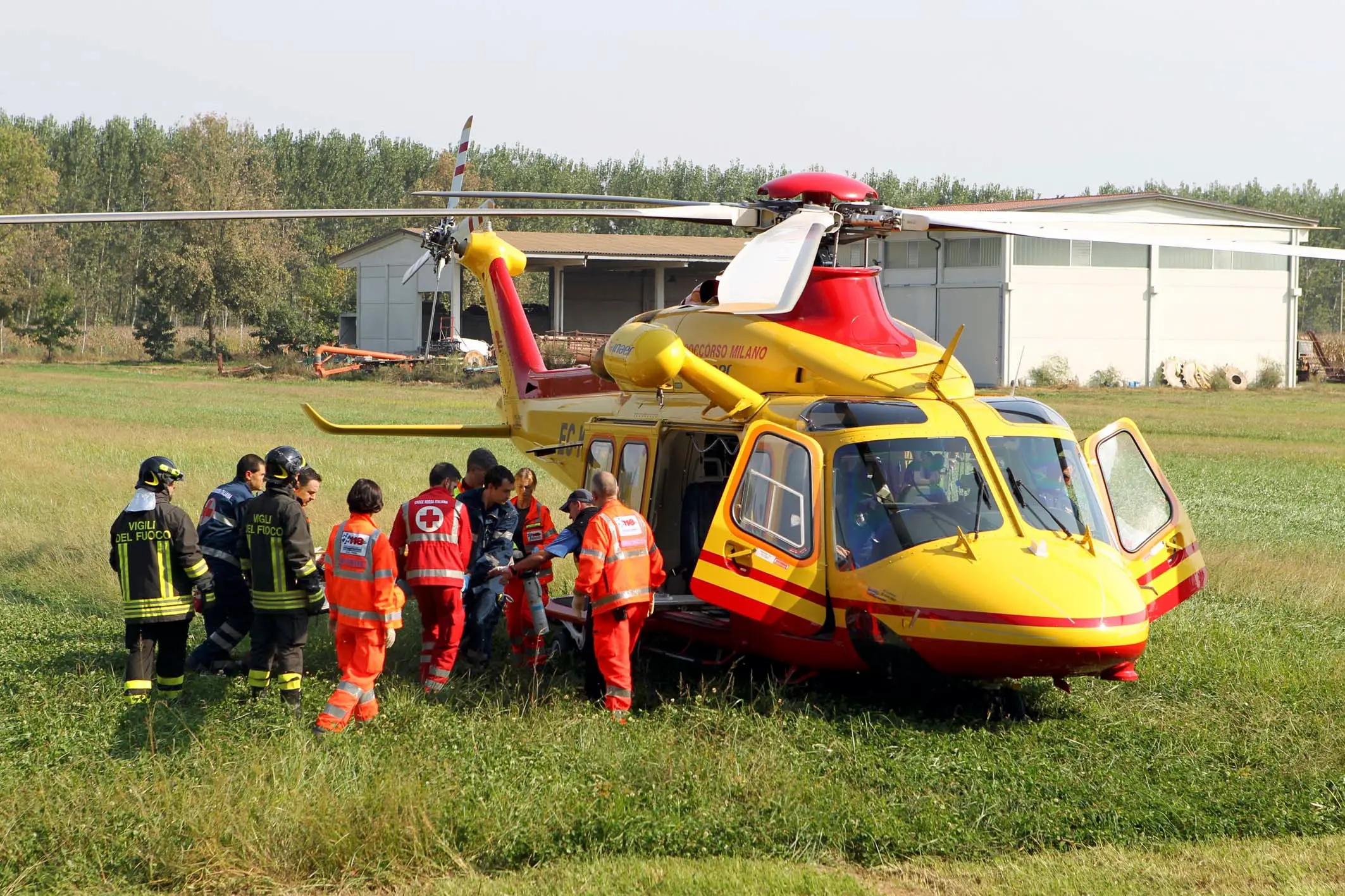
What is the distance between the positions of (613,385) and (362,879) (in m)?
5.99

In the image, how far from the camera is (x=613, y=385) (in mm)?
11133

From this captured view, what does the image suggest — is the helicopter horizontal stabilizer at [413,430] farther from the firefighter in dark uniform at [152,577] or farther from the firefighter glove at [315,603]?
the firefighter glove at [315,603]

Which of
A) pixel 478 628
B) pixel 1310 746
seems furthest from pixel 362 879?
pixel 1310 746

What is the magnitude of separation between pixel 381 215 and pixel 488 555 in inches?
109

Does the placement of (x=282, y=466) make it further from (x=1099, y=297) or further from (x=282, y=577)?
(x=1099, y=297)

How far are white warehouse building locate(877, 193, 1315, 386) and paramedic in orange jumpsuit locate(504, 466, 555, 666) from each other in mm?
38046

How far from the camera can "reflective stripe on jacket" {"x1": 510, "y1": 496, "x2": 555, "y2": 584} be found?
369 inches

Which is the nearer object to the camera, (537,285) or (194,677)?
(194,677)

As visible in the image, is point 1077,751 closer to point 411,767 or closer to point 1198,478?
point 411,767

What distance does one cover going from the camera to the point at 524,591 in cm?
922

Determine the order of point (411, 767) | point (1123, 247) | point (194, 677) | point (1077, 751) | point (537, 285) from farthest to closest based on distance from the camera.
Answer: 1. point (537, 285)
2. point (1123, 247)
3. point (194, 677)
4. point (1077, 751)
5. point (411, 767)

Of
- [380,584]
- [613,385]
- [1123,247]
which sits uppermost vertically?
[1123,247]

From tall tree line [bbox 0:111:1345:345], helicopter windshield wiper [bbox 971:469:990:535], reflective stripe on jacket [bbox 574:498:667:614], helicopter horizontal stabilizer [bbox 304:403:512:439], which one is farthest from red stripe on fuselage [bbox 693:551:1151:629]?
tall tree line [bbox 0:111:1345:345]

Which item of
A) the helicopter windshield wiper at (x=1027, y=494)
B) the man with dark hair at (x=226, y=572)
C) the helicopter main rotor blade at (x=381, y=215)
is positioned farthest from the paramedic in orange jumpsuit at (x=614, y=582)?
the man with dark hair at (x=226, y=572)
